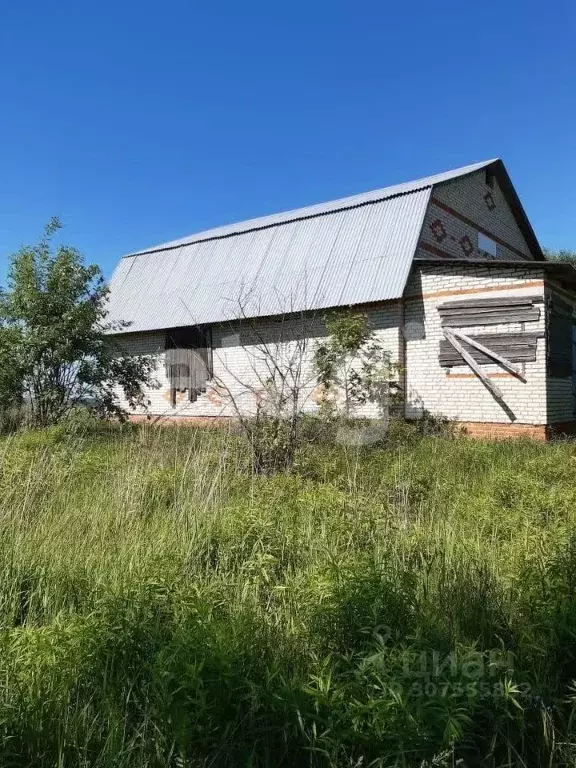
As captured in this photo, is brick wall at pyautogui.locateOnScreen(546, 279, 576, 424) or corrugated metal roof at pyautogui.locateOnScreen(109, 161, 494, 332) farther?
corrugated metal roof at pyautogui.locateOnScreen(109, 161, 494, 332)

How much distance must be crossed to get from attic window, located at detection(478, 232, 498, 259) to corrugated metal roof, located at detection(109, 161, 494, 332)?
1773 millimetres

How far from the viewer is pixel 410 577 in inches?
108

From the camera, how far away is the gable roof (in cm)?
1175

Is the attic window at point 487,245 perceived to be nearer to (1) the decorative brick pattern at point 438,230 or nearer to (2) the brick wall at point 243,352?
(1) the decorative brick pattern at point 438,230

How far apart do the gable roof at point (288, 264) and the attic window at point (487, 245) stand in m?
1.73

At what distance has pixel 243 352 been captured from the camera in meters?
13.7

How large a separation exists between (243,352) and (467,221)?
21.4 feet

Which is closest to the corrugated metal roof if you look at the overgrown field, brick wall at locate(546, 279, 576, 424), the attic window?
the attic window

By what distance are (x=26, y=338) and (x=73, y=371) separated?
1107 mm

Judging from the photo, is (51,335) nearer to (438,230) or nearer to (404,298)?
(404,298)

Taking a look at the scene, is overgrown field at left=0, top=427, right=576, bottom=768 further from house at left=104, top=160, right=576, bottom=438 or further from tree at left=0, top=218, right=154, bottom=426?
tree at left=0, top=218, right=154, bottom=426

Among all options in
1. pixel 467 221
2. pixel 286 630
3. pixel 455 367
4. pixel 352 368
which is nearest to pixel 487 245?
pixel 467 221

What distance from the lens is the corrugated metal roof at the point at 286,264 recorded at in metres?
11.7

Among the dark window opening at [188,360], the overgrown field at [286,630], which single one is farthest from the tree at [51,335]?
the overgrown field at [286,630]
